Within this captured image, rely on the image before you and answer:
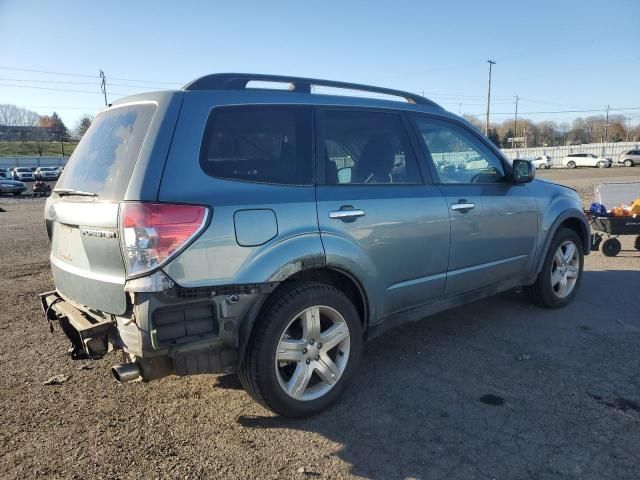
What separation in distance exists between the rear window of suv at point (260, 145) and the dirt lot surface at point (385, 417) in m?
1.54

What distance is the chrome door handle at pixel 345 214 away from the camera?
3.12m

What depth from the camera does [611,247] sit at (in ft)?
25.1

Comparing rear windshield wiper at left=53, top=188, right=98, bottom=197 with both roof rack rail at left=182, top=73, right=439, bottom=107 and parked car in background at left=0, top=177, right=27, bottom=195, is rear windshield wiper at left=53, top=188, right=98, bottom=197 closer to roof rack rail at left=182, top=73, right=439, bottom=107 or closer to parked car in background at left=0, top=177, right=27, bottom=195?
roof rack rail at left=182, top=73, right=439, bottom=107

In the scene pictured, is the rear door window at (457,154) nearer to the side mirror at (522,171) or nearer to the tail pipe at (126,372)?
the side mirror at (522,171)

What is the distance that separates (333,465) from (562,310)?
3.52 m

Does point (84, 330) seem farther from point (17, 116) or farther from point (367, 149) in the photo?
point (17, 116)

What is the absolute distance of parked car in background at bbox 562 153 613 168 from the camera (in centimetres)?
5541

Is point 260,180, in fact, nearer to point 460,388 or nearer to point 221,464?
point 221,464

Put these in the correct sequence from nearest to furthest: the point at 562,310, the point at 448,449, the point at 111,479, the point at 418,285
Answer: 1. the point at 111,479
2. the point at 448,449
3. the point at 418,285
4. the point at 562,310

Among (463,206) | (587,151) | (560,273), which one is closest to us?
(463,206)

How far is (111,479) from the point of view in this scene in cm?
253

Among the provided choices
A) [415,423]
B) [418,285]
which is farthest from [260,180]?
[415,423]

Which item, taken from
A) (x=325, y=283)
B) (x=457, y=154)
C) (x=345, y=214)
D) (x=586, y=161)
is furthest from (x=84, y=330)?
(x=586, y=161)

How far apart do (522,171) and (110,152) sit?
11.4 ft
